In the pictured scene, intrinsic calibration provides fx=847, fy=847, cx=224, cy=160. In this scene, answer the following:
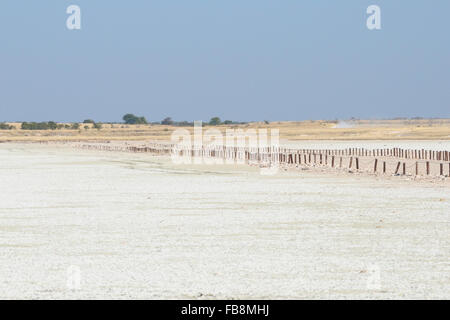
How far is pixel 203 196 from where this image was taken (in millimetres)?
27203

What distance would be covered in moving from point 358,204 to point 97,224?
8.20 metres

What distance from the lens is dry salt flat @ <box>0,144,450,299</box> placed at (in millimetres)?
11455

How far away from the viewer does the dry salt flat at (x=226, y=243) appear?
37.6 feet

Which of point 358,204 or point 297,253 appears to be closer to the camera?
point 297,253

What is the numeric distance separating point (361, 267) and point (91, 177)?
27.0m

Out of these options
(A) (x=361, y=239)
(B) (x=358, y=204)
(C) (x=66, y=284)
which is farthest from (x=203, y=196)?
(C) (x=66, y=284)

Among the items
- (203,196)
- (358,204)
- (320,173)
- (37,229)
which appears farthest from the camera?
(320,173)

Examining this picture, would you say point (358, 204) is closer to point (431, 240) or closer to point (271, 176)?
point (431, 240)

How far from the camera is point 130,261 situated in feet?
44.9

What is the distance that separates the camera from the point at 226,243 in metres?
15.8
